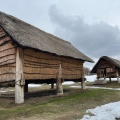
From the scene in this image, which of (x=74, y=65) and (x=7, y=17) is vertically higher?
(x=7, y=17)

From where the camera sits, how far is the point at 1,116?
13.1m

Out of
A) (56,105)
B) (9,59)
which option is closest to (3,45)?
(9,59)

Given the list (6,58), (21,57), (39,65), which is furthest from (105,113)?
(6,58)

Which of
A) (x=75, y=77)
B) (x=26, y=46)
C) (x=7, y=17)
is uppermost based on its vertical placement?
(x=7, y=17)

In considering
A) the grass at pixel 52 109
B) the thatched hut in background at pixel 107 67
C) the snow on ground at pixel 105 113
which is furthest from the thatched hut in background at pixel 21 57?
the thatched hut in background at pixel 107 67

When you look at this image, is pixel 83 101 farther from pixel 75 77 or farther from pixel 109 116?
pixel 75 77

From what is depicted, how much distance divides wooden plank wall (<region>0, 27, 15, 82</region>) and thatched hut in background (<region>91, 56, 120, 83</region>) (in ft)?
74.3

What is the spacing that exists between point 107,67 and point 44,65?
2124 centimetres

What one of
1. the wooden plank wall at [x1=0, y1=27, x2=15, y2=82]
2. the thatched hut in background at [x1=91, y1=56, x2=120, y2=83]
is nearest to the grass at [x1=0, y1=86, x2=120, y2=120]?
the wooden plank wall at [x1=0, y1=27, x2=15, y2=82]

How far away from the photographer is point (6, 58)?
18.5 meters

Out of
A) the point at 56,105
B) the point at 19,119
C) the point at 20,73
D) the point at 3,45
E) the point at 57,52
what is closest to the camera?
the point at 19,119

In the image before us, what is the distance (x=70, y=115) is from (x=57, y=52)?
8.55 meters

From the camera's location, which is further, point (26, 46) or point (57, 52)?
point (57, 52)

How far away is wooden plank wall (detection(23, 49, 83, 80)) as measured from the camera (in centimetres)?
1819
